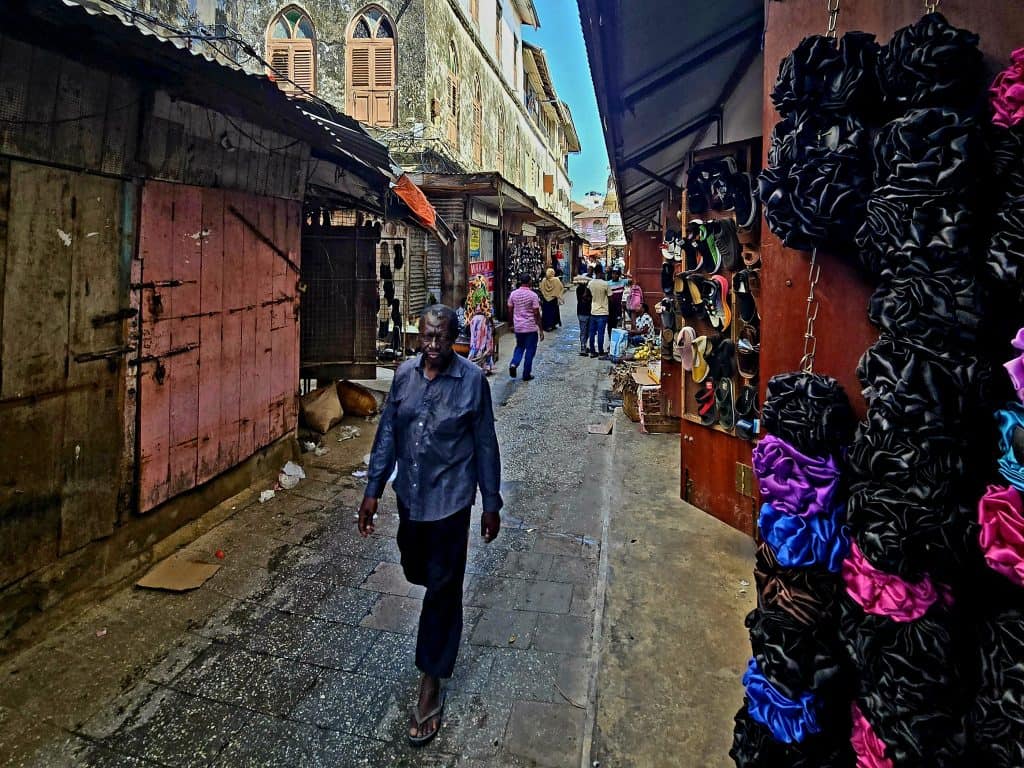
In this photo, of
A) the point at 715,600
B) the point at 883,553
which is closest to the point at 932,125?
the point at 883,553

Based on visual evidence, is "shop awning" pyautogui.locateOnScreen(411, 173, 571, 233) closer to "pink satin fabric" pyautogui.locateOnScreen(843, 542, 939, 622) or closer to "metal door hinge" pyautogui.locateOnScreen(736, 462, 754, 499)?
"metal door hinge" pyautogui.locateOnScreen(736, 462, 754, 499)

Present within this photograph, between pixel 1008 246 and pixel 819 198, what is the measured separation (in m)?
0.50

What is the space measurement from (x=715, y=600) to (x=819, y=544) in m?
2.23

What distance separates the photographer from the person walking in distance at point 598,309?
40.9 ft

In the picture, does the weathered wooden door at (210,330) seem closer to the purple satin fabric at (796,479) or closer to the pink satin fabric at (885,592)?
the purple satin fabric at (796,479)

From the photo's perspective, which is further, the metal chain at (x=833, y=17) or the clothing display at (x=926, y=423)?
the metal chain at (x=833, y=17)

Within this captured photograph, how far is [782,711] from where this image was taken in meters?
1.71

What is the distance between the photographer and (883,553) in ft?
4.59

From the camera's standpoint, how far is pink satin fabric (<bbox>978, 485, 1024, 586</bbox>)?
1158mm

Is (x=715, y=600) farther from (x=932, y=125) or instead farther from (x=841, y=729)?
(x=932, y=125)

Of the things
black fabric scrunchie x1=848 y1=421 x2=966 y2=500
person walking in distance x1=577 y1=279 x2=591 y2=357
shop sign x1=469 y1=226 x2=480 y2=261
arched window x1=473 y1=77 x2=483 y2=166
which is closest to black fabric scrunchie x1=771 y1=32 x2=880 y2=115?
black fabric scrunchie x1=848 y1=421 x2=966 y2=500

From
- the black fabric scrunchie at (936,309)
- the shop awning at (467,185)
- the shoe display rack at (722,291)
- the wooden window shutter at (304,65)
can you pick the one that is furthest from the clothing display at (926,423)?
the wooden window shutter at (304,65)

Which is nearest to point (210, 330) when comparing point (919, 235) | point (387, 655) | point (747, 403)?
point (387, 655)

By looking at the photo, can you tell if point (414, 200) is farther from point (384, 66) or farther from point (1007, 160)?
point (384, 66)
